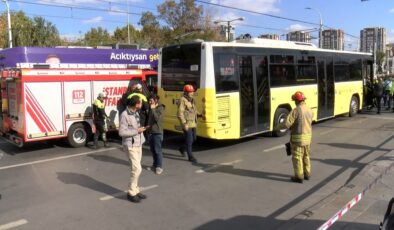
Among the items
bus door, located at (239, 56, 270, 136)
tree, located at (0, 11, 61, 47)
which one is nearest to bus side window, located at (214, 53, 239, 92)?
bus door, located at (239, 56, 270, 136)

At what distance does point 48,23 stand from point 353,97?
40.6m

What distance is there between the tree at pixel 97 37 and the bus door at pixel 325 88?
158 ft

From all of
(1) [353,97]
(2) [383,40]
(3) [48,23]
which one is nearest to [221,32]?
(3) [48,23]

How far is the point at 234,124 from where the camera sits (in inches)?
440

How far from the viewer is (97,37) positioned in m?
65.4

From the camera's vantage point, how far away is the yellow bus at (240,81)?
1069cm

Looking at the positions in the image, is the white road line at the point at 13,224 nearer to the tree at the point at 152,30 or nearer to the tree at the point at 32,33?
the tree at the point at 152,30

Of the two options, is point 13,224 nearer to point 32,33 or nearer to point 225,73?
point 225,73

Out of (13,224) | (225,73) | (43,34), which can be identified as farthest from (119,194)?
(43,34)

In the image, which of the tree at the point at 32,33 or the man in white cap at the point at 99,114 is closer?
the man in white cap at the point at 99,114

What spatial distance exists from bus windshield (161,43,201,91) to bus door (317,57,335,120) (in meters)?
5.86

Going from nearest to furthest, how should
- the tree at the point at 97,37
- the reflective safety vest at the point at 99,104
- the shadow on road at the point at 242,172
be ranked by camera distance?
the shadow on road at the point at 242,172 → the reflective safety vest at the point at 99,104 → the tree at the point at 97,37

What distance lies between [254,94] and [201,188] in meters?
4.87

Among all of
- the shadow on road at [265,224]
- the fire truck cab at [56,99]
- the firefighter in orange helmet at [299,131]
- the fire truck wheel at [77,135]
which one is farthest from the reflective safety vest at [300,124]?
the fire truck wheel at [77,135]
